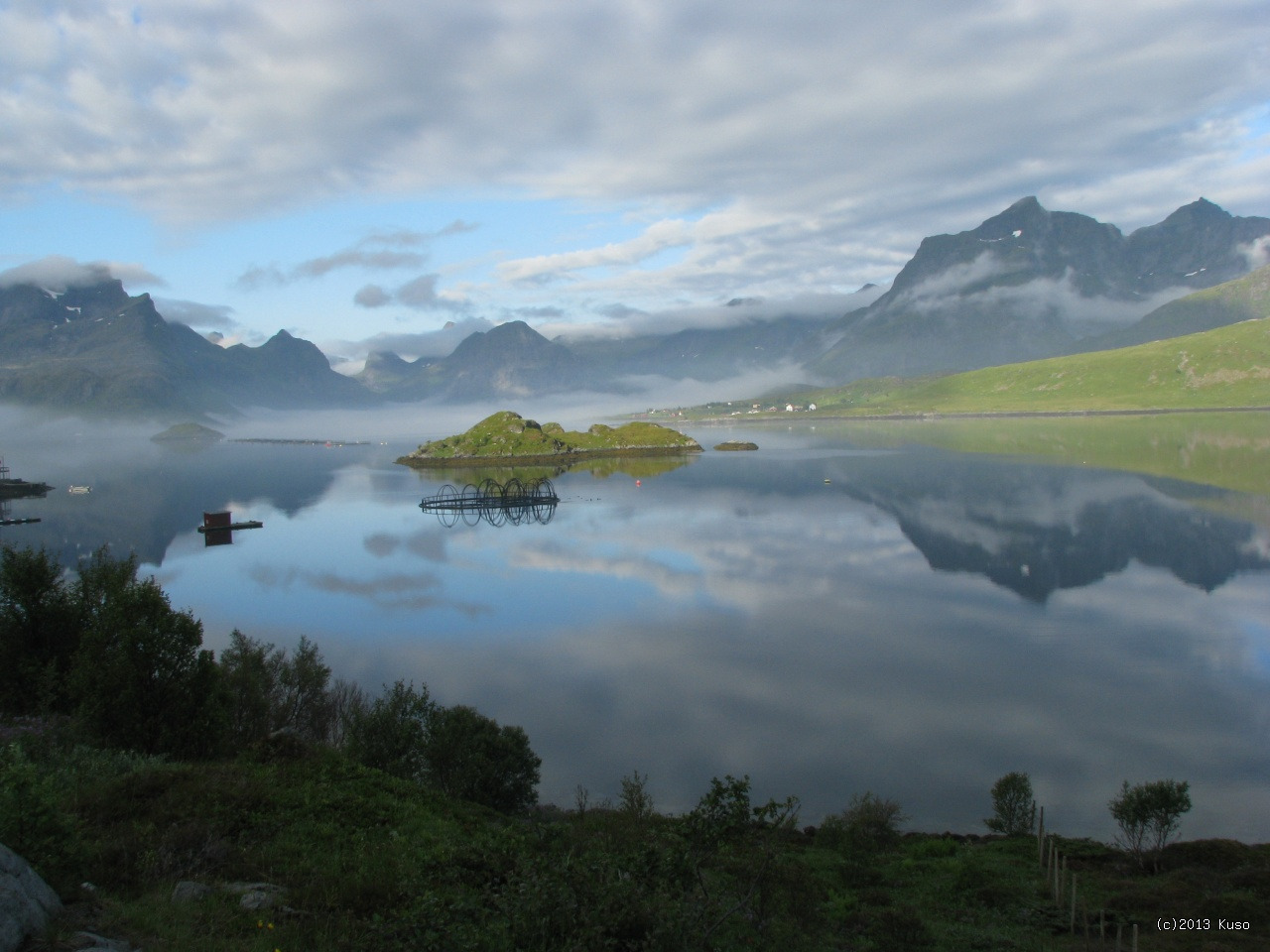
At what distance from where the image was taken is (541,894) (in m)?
8.77

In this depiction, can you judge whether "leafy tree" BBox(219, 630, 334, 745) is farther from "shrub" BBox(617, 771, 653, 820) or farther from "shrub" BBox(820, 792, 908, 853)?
"shrub" BBox(820, 792, 908, 853)

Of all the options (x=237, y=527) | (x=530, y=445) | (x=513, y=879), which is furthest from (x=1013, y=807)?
(x=530, y=445)

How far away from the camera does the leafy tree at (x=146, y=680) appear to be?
21938 millimetres

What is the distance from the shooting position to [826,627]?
41.5m

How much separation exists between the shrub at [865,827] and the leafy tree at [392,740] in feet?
40.0

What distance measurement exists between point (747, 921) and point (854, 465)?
404 ft

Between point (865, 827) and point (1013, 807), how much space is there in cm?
488

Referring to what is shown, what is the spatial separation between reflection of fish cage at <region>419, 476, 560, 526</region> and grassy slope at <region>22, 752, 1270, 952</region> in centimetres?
6805

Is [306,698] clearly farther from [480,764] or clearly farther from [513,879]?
[513,879]

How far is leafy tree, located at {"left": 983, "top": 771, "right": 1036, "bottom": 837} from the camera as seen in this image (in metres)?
22.7

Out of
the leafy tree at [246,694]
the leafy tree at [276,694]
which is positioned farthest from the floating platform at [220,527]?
the leafy tree at [246,694]

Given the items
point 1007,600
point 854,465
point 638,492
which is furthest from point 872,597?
point 854,465

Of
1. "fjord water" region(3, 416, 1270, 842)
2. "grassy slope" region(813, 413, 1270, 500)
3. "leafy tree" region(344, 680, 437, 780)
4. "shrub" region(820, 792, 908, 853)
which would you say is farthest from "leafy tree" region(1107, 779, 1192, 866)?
"grassy slope" region(813, 413, 1270, 500)

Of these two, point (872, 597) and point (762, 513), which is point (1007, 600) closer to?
point (872, 597)
